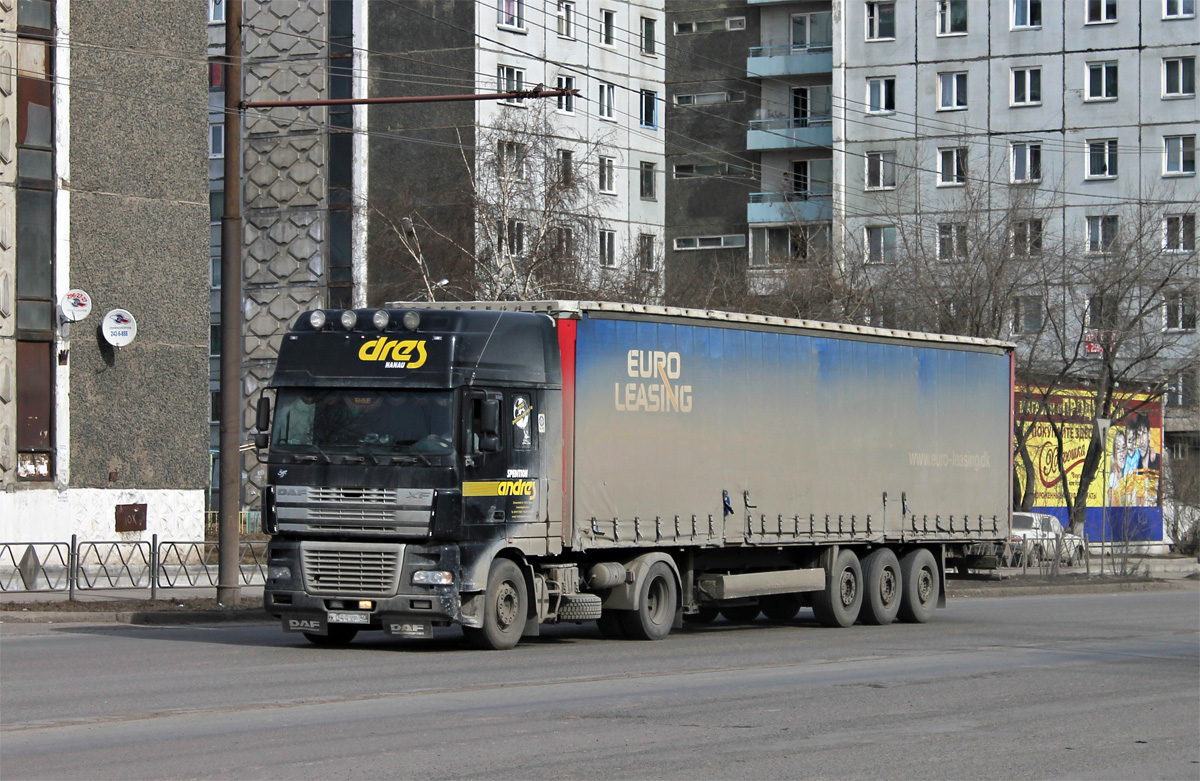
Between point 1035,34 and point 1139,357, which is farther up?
point 1035,34

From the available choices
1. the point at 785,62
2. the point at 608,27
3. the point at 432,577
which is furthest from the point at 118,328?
the point at 785,62

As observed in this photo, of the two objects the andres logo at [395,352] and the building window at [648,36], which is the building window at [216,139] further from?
the andres logo at [395,352]

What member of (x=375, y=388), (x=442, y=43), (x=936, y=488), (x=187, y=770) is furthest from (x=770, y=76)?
(x=187, y=770)

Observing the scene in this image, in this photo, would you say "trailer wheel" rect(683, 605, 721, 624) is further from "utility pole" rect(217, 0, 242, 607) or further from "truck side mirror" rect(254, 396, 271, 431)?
"truck side mirror" rect(254, 396, 271, 431)

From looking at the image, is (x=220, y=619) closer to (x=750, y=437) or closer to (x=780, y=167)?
(x=750, y=437)

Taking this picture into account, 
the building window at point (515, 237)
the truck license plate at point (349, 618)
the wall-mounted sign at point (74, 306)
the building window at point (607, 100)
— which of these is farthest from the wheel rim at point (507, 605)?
the building window at point (607, 100)

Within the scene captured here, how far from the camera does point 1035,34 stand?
74.2 metres

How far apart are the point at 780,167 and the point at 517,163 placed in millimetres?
36375

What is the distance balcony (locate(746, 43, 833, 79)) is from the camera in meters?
76.6

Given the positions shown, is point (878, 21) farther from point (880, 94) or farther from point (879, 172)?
point (879, 172)

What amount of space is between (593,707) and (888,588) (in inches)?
445

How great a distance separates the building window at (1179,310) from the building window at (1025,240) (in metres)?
3.53

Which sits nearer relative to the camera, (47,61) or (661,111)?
(47,61)

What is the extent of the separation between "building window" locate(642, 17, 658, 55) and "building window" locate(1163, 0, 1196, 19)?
865 inches
